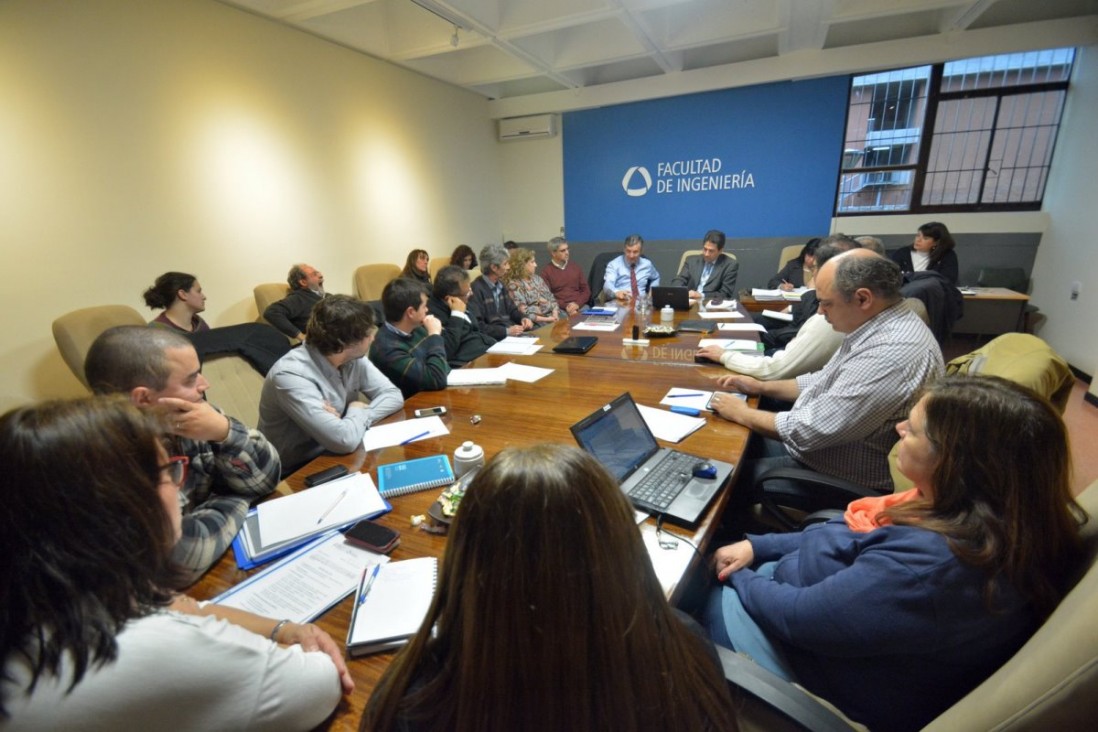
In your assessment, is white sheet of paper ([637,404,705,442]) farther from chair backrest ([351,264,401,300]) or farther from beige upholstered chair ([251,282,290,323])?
chair backrest ([351,264,401,300])

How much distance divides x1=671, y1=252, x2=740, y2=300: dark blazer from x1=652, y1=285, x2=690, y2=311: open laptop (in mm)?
856

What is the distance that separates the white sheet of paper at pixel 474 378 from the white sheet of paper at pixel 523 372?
0.05 metres

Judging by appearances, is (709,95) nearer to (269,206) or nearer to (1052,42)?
(1052,42)

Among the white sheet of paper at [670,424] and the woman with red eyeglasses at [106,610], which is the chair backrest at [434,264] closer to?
the white sheet of paper at [670,424]

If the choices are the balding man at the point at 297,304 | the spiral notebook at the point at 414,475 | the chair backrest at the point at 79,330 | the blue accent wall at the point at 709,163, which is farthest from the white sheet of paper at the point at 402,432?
the blue accent wall at the point at 709,163

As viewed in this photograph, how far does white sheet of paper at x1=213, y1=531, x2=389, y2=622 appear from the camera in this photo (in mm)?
912

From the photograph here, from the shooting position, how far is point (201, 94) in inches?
137

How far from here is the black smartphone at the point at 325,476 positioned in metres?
1.37

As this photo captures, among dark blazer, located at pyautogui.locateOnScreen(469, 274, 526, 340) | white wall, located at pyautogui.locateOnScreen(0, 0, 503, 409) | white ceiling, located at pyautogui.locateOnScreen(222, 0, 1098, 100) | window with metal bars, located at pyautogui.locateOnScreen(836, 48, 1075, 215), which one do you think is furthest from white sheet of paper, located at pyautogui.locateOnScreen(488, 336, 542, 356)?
window with metal bars, located at pyautogui.locateOnScreen(836, 48, 1075, 215)

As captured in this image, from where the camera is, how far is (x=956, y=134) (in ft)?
16.1

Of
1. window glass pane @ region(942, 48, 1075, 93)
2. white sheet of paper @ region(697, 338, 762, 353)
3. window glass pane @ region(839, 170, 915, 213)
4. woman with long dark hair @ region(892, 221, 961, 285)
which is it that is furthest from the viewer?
window glass pane @ region(839, 170, 915, 213)

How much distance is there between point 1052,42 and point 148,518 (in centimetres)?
704

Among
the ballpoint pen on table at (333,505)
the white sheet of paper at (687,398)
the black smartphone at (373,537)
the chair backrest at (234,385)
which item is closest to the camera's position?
the black smartphone at (373,537)

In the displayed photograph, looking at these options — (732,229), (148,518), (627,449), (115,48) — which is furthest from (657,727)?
(732,229)
